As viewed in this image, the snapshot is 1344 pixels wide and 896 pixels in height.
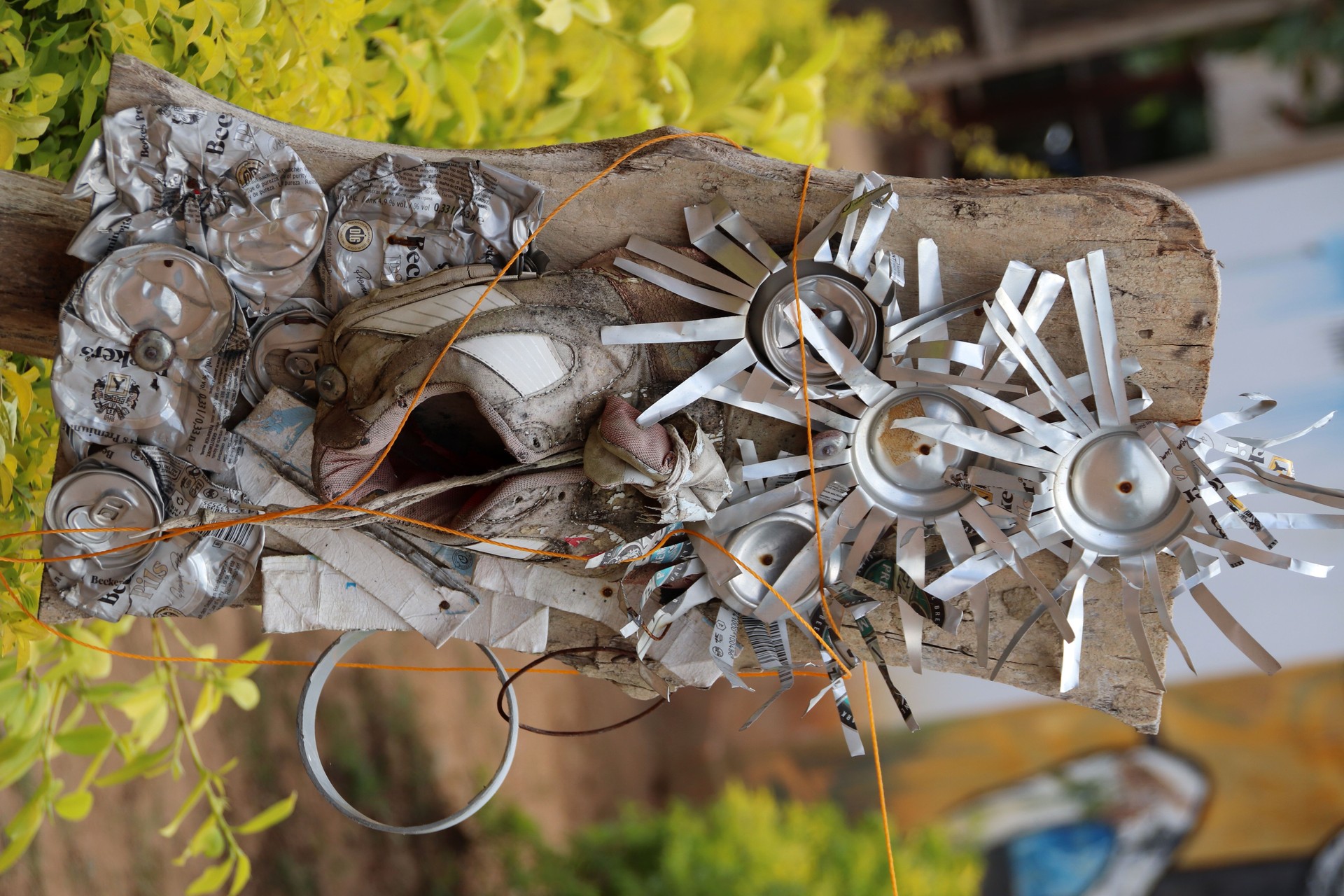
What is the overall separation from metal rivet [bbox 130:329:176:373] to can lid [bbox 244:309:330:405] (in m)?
0.06

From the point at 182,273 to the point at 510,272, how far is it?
0.83 ft

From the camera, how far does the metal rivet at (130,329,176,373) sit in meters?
0.79

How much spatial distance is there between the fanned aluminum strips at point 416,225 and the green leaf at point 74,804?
1.97ft

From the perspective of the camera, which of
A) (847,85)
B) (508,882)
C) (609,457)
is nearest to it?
(609,457)

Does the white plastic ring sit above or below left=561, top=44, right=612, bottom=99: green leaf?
below

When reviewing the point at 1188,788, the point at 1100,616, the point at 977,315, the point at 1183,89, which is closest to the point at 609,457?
the point at 977,315

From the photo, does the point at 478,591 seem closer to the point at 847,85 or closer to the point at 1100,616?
the point at 1100,616

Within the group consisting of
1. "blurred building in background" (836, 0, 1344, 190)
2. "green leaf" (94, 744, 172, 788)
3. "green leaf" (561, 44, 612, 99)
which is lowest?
"green leaf" (94, 744, 172, 788)

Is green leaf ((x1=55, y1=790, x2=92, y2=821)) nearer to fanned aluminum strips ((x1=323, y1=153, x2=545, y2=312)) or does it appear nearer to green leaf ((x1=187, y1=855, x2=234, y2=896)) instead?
green leaf ((x1=187, y1=855, x2=234, y2=896))

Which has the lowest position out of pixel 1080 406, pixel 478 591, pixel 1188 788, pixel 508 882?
pixel 508 882

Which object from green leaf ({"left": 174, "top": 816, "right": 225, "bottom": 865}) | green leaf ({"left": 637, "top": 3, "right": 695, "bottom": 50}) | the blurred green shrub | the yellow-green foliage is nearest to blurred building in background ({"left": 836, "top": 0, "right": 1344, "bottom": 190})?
the yellow-green foliage

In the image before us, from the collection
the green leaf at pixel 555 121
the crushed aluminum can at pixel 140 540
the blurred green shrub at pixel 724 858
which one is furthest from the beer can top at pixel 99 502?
the blurred green shrub at pixel 724 858

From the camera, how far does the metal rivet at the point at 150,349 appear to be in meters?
0.79

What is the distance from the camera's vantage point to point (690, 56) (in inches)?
90.0
